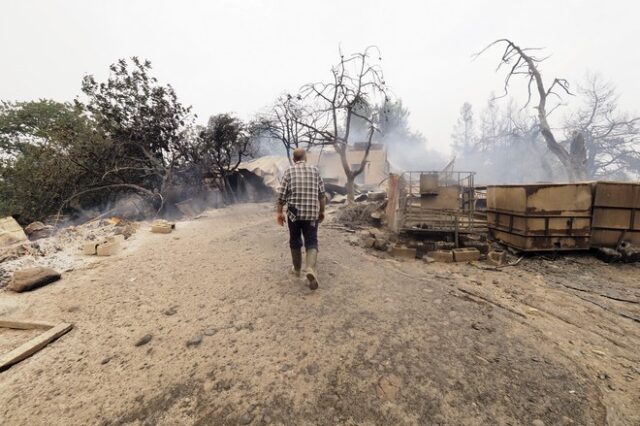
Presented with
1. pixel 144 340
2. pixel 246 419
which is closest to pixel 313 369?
pixel 246 419

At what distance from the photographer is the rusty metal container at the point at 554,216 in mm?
4875

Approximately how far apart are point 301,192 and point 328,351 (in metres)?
1.84

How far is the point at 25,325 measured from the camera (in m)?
2.73

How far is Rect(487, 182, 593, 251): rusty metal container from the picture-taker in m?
4.88

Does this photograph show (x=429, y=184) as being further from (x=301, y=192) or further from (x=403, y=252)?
(x=301, y=192)

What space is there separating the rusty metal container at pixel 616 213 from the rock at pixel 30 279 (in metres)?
9.41

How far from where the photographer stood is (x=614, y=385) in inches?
75.0

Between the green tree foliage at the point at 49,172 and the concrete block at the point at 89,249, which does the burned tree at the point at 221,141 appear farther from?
the concrete block at the point at 89,249

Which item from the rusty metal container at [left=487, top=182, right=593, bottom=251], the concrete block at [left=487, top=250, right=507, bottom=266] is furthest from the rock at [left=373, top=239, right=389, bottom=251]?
the rusty metal container at [left=487, top=182, right=593, bottom=251]

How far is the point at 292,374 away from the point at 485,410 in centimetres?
132

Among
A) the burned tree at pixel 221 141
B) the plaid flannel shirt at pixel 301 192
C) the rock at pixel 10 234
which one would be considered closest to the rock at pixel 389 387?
the plaid flannel shirt at pixel 301 192

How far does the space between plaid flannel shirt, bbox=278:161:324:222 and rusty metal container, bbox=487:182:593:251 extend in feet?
14.4

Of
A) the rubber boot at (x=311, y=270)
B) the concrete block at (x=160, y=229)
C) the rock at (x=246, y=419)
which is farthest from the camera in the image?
the concrete block at (x=160, y=229)

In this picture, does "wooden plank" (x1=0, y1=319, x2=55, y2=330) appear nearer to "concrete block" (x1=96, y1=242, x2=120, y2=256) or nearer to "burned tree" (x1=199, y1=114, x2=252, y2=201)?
"concrete block" (x1=96, y1=242, x2=120, y2=256)
